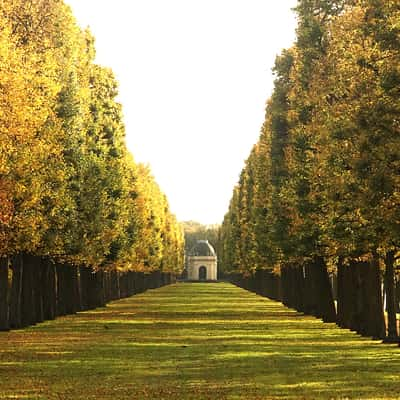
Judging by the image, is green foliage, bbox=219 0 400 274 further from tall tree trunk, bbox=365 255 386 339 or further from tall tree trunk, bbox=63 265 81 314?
tall tree trunk, bbox=63 265 81 314

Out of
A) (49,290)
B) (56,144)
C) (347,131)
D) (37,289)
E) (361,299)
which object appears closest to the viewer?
(347,131)

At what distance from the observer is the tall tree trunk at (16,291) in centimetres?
4300

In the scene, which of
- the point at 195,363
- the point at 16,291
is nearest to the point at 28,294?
the point at 16,291

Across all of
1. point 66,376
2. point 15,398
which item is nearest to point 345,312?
point 66,376

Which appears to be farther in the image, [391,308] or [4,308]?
[4,308]

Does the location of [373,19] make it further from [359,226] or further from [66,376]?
[66,376]

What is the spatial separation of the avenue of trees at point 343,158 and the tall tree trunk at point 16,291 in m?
12.5

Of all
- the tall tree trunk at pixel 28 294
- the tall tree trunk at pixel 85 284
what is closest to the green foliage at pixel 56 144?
the tall tree trunk at pixel 28 294

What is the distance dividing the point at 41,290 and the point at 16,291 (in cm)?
674

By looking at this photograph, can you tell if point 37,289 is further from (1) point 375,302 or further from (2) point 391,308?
(2) point 391,308

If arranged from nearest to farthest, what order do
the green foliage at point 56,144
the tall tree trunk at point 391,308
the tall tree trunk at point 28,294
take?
the tall tree trunk at point 391,308
the green foliage at point 56,144
the tall tree trunk at point 28,294

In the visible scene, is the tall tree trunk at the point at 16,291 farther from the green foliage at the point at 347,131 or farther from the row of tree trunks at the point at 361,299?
the row of tree trunks at the point at 361,299

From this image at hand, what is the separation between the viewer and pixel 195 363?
86.2ft

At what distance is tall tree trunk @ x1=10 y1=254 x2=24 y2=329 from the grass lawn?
901mm
